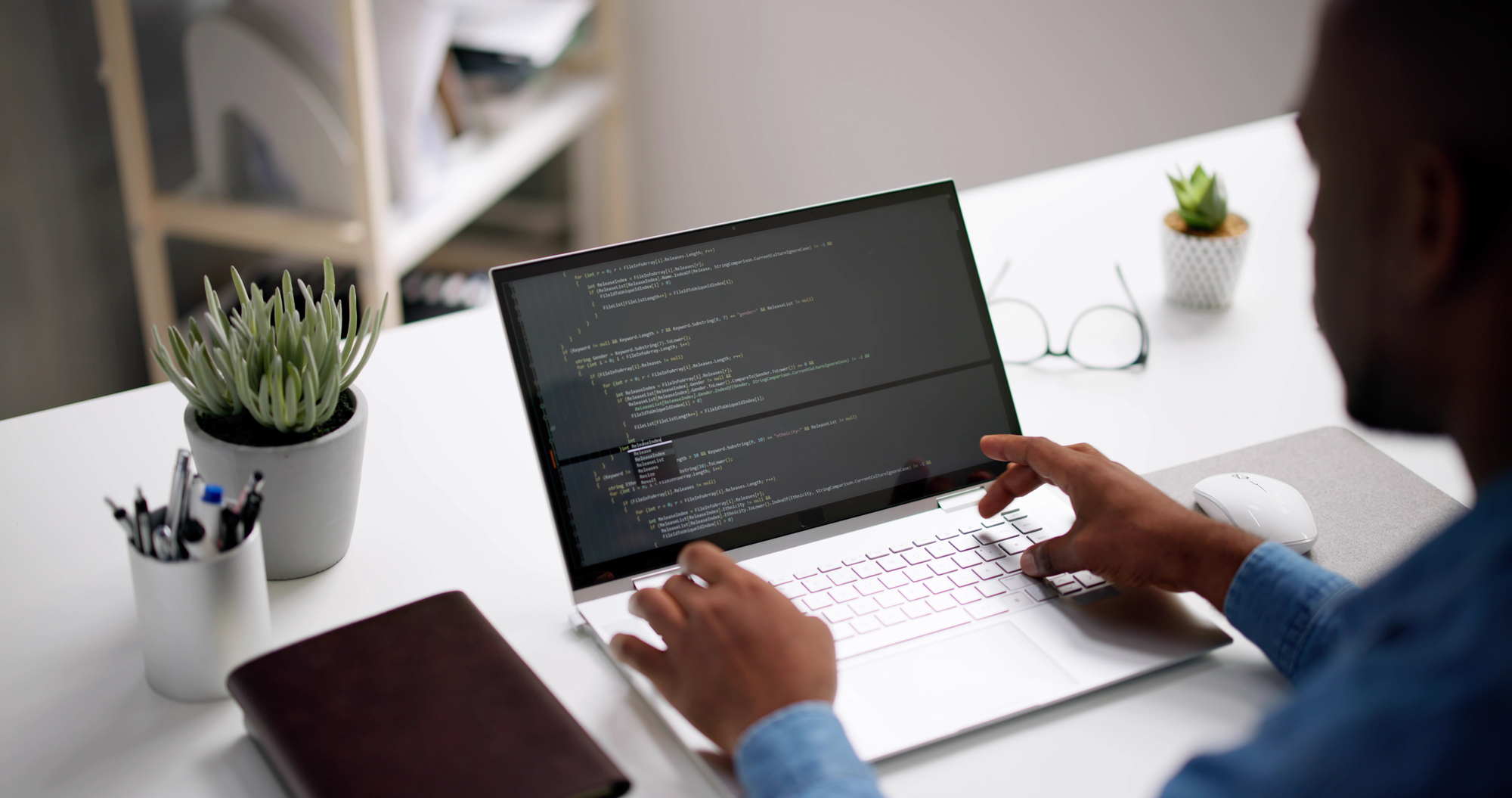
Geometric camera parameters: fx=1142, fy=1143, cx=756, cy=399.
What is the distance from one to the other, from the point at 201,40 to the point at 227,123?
15 centimetres

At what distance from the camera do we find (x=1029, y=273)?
1.41m

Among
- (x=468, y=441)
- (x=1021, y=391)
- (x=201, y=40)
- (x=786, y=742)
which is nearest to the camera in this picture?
(x=786, y=742)

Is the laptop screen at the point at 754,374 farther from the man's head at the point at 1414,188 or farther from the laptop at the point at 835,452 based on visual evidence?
the man's head at the point at 1414,188

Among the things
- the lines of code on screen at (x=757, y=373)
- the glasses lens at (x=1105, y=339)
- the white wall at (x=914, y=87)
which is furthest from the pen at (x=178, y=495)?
the white wall at (x=914, y=87)

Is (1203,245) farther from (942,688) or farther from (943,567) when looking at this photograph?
(942,688)

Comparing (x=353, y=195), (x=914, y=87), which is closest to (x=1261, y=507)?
(x=353, y=195)

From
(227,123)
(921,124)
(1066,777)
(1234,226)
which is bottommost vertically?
(1066,777)

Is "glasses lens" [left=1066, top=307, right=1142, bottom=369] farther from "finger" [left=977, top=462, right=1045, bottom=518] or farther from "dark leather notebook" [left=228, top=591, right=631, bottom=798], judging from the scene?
"dark leather notebook" [left=228, top=591, right=631, bottom=798]

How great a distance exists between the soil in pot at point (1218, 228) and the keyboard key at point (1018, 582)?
63cm

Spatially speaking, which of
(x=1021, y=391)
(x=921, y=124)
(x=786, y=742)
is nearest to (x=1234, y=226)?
(x=1021, y=391)

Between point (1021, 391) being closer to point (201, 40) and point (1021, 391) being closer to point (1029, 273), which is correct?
point (1029, 273)

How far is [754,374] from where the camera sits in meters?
0.89

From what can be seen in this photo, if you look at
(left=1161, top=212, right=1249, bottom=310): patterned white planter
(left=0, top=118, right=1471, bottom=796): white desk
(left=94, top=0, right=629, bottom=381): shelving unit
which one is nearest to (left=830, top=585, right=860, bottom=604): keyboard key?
(left=0, top=118, right=1471, bottom=796): white desk

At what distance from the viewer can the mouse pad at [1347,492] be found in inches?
35.8
